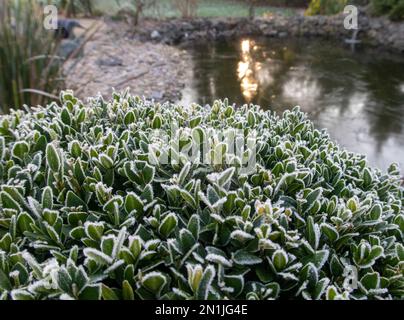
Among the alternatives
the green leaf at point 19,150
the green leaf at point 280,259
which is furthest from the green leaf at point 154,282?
the green leaf at point 19,150

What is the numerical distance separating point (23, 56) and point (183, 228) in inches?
85.2

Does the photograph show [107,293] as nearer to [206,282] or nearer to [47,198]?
[206,282]

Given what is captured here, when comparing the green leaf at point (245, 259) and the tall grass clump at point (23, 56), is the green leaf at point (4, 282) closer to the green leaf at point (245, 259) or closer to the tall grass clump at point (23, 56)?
the green leaf at point (245, 259)

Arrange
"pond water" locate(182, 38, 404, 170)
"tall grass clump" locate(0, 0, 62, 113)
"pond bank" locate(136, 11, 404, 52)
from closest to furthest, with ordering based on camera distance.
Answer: "tall grass clump" locate(0, 0, 62, 113)
"pond water" locate(182, 38, 404, 170)
"pond bank" locate(136, 11, 404, 52)

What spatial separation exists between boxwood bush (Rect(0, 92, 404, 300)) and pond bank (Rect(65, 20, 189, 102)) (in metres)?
2.95

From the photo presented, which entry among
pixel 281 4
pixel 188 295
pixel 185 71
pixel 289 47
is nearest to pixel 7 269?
pixel 188 295

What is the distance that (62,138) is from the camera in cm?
146

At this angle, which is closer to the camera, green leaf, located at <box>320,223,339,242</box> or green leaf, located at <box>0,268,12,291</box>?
green leaf, located at <box>0,268,12,291</box>

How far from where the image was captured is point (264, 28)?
32.3 ft

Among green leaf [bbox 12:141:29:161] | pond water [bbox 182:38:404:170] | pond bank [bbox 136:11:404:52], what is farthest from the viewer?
Result: pond bank [bbox 136:11:404:52]

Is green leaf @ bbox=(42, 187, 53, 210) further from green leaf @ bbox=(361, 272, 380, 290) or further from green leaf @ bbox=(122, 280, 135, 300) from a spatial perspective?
green leaf @ bbox=(361, 272, 380, 290)

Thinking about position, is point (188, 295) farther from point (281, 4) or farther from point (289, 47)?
point (281, 4)

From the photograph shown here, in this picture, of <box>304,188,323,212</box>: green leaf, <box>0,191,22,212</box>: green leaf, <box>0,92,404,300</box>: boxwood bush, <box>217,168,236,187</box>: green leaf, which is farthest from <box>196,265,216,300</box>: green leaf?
<box>0,191,22,212</box>: green leaf

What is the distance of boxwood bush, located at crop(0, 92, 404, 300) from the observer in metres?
0.87
